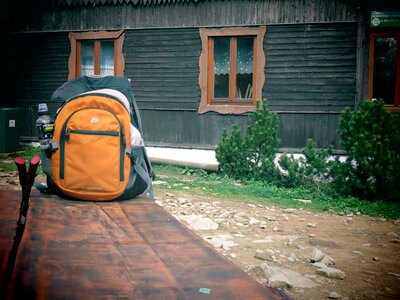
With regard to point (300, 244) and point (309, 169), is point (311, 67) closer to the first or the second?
point (309, 169)

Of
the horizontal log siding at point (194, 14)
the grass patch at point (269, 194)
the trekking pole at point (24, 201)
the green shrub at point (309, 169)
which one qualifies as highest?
the horizontal log siding at point (194, 14)

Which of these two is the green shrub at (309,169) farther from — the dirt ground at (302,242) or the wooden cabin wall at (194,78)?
the wooden cabin wall at (194,78)

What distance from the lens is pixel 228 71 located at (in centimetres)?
1233

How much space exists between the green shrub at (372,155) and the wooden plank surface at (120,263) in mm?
5619

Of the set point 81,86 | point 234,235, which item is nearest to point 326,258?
point 234,235


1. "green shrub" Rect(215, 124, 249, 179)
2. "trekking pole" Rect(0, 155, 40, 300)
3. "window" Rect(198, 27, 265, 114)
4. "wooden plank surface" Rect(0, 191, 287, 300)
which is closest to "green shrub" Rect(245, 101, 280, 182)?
"green shrub" Rect(215, 124, 249, 179)

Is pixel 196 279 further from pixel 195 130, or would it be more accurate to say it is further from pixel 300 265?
pixel 195 130

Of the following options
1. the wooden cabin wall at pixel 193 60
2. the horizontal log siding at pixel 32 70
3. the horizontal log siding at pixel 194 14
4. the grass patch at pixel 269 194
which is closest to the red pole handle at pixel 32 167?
the grass patch at pixel 269 194

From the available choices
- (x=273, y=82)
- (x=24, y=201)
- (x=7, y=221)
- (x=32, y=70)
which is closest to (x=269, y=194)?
(x=273, y=82)

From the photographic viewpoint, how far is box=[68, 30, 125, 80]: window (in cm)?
1321

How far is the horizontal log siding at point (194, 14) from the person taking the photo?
11266 millimetres

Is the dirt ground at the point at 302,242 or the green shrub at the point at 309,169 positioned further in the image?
the green shrub at the point at 309,169

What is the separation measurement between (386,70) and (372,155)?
5.70m

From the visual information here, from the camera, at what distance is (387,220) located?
6.18 metres
